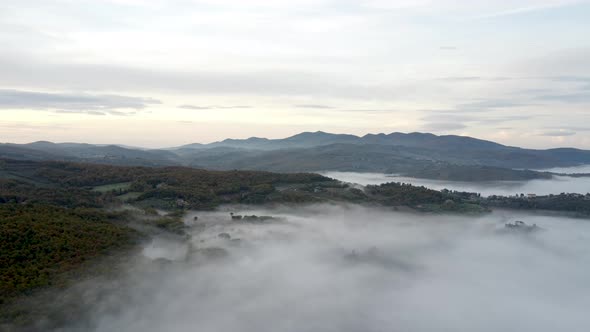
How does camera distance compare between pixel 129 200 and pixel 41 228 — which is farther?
pixel 129 200

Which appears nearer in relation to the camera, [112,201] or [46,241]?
[46,241]

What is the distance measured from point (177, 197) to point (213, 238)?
67.7 ft

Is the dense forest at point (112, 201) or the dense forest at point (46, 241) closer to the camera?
the dense forest at point (46, 241)

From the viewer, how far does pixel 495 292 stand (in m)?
74.4

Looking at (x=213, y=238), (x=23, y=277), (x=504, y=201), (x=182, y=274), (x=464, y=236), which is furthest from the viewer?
(x=504, y=201)

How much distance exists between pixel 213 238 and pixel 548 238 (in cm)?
8030

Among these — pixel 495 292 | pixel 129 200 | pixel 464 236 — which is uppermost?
pixel 129 200

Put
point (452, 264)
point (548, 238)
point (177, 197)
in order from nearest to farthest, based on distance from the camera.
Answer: point (177, 197) → point (452, 264) → point (548, 238)

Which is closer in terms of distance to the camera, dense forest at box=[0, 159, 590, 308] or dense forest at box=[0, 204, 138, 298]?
dense forest at box=[0, 204, 138, 298]

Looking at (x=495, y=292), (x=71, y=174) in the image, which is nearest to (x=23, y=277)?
(x=71, y=174)

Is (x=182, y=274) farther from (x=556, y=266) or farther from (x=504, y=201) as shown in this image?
(x=504, y=201)

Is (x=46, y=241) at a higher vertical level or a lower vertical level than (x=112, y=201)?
lower

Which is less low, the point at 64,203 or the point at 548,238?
the point at 64,203

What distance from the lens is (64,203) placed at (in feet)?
188
